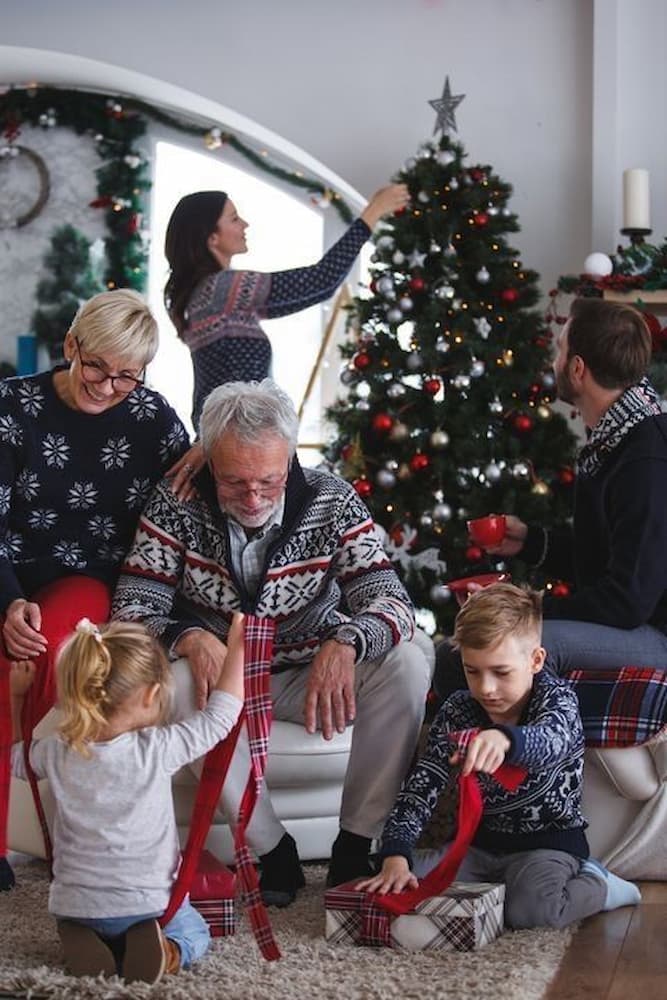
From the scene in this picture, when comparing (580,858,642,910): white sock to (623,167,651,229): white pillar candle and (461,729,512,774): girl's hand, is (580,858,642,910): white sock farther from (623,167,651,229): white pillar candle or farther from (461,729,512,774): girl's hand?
(623,167,651,229): white pillar candle

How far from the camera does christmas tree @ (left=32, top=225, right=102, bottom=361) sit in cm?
640

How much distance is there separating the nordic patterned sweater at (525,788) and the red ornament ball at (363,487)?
215cm

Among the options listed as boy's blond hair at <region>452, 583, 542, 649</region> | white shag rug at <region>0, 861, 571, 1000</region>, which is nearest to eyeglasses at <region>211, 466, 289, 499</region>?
boy's blond hair at <region>452, 583, 542, 649</region>

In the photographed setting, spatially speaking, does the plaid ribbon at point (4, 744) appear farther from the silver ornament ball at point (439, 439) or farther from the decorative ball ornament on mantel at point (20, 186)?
the decorative ball ornament on mantel at point (20, 186)

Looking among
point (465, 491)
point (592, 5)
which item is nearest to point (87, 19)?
point (592, 5)

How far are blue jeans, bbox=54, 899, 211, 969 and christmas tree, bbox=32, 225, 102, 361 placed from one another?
437 centimetres

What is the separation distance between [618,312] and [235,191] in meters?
3.65

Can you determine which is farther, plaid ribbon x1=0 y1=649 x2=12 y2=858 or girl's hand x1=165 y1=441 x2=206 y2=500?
girl's hand x1=165 y1=441 x2=206 y2=500

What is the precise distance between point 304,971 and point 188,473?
1.02 metres

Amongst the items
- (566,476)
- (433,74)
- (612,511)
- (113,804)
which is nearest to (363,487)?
(566,476)

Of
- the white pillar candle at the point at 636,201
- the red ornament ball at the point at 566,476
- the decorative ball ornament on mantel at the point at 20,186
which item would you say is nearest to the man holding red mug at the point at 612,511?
the red ornament ball at the point at 566,476

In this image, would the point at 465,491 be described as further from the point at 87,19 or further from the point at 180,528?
the point at 87,19

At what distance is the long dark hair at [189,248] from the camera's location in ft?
14.1

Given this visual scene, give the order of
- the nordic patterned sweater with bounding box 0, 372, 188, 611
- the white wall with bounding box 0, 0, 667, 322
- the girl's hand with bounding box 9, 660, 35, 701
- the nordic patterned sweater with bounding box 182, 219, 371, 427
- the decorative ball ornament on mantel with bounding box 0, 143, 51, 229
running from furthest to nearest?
the decorative ball ornament on mantel with bounding box 0, 143, 51, 229
the white wall with bounding box 0, 0, 667, 322
the nordic patterned sweater with bounding box 182, 219, 371, 427
the nordic patterned sweater with bounding box 0, 372, 188, 611
the girl's hand with bounding box 9, 660, 35, 701
